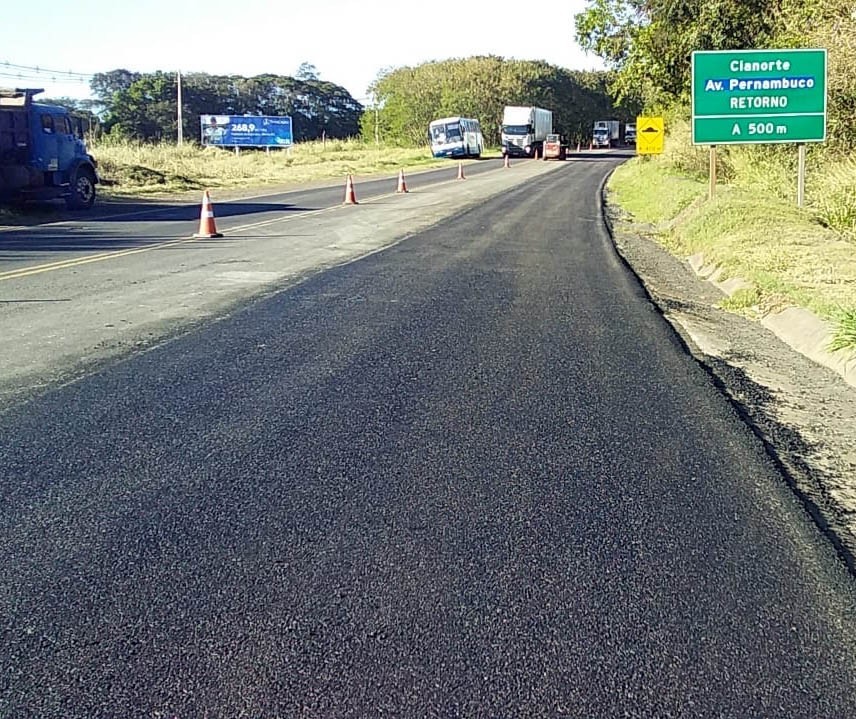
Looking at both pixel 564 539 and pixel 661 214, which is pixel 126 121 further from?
pixel 564 539

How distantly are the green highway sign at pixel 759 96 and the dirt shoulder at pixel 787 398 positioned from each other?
6.95 m

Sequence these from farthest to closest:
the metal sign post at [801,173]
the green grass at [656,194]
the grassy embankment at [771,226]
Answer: the green grass at [656,194], the metal sign post at [801,173], the grassy embankment at [771,226]

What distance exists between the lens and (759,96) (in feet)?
56.2

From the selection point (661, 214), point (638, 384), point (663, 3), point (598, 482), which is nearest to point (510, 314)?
point (638, 384)

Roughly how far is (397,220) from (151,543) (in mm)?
17089

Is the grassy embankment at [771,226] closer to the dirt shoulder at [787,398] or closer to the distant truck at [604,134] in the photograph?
the dirt shoulder at [787,398]

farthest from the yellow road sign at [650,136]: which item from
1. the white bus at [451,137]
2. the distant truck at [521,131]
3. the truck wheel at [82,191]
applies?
the white bus at [451,137]

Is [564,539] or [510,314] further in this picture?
[510,314]

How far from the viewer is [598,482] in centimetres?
457

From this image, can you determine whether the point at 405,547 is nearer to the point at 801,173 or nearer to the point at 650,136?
the point at 801,173

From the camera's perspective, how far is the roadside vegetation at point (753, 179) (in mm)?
10609

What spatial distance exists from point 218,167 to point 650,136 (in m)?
22.2

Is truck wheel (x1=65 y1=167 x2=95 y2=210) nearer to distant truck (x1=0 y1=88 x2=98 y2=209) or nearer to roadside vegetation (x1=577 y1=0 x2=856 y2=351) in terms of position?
distant truck (x1=0 y1=88 x2=98 y2=209)

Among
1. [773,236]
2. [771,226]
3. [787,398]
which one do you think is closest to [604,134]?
[771,226]
